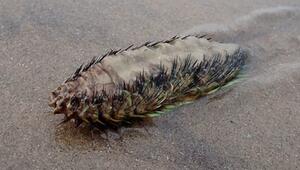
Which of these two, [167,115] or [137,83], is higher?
[137,83]

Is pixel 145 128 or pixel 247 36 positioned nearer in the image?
pixel 145 128

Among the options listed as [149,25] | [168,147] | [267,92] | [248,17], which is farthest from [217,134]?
[248,17]

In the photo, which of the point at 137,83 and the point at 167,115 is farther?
the point at 167,115

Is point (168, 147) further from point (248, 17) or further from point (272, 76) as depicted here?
point (248, 17)

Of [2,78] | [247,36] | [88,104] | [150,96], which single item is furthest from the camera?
[247,36]
